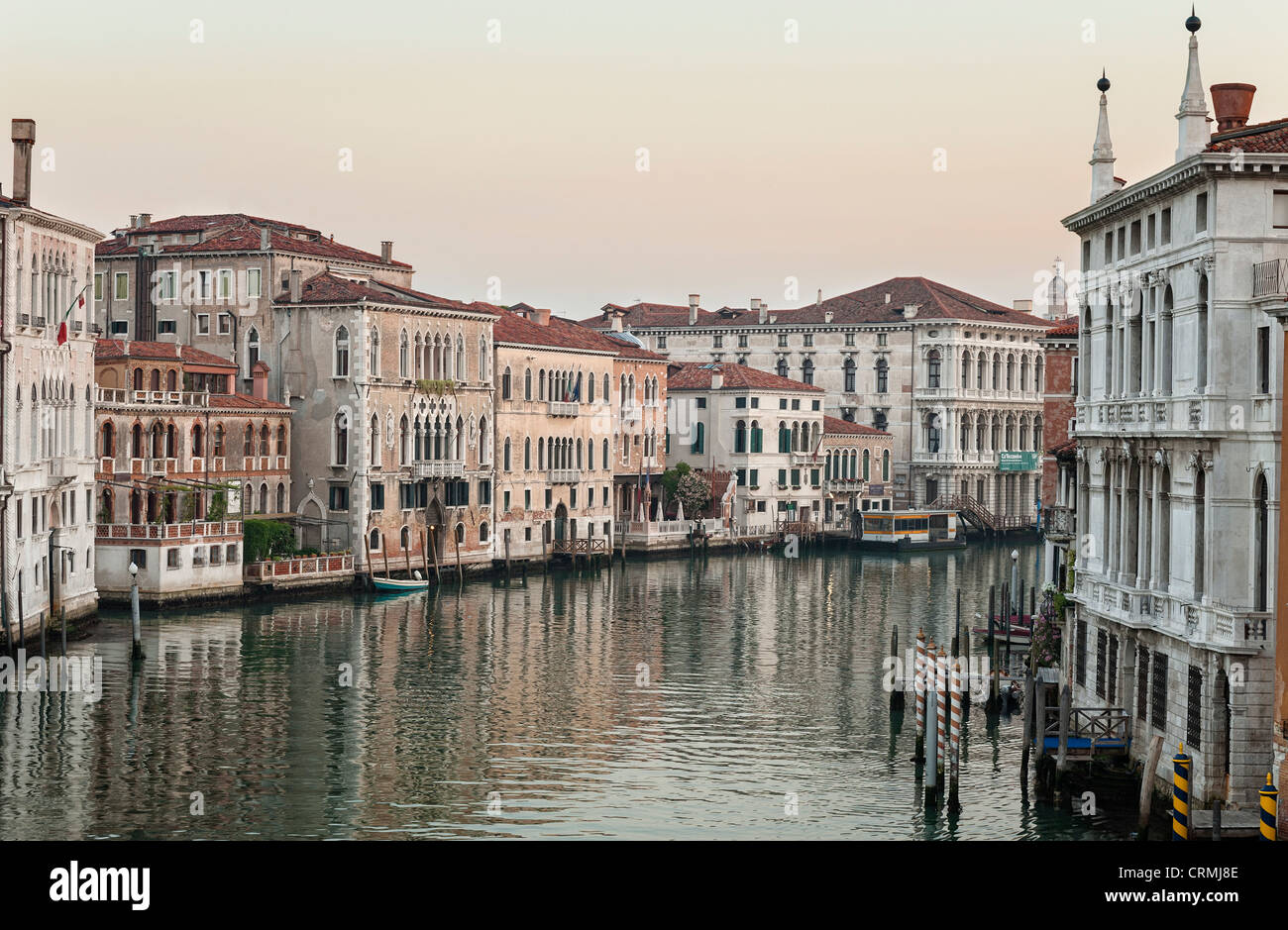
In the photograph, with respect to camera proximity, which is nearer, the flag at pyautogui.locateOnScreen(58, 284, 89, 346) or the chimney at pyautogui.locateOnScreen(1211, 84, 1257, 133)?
the chimney at pyautogui.locateOnScreen(1211, 84, 1257, 133)

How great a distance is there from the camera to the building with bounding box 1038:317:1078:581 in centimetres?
3522

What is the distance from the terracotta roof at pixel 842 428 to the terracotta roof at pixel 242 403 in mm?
31541

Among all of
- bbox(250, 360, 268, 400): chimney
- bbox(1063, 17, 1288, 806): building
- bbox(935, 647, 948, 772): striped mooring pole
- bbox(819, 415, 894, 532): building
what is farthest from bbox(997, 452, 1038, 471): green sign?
bbox(1063, 17, 1288, 806): building

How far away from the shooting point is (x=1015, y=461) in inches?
3386

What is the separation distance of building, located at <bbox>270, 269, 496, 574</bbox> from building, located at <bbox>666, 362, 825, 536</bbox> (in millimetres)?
18796

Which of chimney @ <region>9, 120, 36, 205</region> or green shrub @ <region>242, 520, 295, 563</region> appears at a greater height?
chimney @ <region>9, 120, 36, 205</region>

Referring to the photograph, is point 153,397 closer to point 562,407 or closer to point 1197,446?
point 562,407

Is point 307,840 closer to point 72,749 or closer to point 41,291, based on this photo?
point 72,749

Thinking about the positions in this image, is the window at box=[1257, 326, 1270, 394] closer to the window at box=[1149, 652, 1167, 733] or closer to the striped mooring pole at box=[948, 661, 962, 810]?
the window at box=[1149, 652, 1167, 733]

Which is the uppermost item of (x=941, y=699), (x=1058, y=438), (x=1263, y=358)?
(x=1263, y=358)

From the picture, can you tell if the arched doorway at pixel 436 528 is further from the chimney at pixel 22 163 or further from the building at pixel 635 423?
the chimney at pixel 22 163

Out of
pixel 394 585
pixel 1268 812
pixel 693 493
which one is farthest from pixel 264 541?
pixel 1268 812

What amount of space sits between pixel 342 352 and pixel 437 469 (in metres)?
4.81
